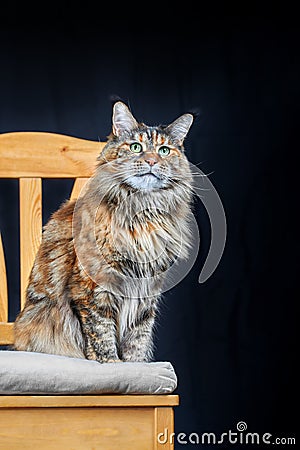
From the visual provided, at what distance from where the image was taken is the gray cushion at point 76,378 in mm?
1437

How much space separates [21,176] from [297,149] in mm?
879

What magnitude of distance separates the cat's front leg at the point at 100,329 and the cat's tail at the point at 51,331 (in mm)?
46

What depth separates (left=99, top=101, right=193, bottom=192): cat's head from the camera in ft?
5.75

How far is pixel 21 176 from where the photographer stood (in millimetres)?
2246

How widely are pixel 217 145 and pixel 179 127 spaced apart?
0.71 metres

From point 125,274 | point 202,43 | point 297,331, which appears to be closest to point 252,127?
point 202,43

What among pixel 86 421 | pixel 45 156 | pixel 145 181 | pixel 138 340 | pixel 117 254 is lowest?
pixel 86 421

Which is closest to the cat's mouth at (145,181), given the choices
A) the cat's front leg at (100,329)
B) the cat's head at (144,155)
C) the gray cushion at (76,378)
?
the cat's head at (144,155)

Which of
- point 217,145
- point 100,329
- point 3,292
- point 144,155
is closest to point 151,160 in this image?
point 144,155

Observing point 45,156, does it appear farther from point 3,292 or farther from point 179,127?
point 179,127

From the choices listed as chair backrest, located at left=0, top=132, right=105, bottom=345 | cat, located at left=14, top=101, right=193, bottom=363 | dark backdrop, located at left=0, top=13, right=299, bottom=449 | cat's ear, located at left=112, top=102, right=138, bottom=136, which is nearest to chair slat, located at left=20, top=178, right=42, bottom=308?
chair backrest, located at left=0, top=132, right=105, bottom=345

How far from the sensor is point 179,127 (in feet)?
6.09

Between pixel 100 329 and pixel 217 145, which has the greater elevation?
pixel 217 145

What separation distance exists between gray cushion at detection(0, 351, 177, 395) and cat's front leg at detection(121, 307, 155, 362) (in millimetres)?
263
